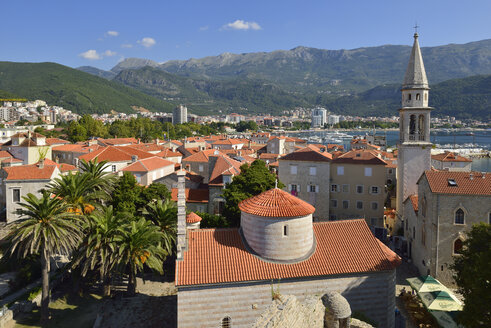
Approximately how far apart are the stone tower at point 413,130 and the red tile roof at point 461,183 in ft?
31.8

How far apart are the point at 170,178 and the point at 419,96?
28.5 metres

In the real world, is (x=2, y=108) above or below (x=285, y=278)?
above

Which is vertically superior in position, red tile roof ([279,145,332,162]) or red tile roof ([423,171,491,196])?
red tile roof ([279,145,332,162])

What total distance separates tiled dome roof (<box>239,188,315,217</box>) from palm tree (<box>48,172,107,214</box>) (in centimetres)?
1478

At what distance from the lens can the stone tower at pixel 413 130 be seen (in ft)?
119

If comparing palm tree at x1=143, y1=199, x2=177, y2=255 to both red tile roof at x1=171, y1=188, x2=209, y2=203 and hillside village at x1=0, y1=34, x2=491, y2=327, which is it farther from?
red tile roof at x1=171, y1=188, x2=209, y2=203

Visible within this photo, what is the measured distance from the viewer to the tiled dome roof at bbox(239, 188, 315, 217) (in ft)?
65.0

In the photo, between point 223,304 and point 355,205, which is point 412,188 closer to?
point 355,205

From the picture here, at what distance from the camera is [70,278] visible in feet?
96.4

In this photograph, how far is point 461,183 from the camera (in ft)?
86.7

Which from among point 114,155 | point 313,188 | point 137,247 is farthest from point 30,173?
point 313,188

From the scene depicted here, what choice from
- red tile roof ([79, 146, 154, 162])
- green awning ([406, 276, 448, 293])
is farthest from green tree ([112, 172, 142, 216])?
green awning ([406, 276, 448, 293])

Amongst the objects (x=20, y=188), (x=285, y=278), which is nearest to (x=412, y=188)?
(x=285, y=278)

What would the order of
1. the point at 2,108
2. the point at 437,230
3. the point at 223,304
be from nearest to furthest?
the point at 223,304
the point at 437,230
the point at 2,108
